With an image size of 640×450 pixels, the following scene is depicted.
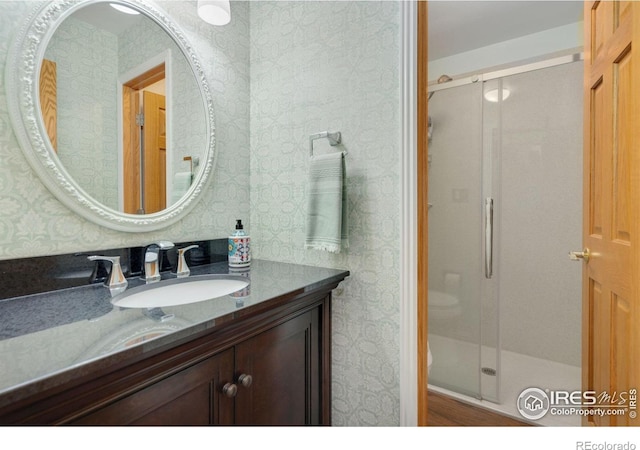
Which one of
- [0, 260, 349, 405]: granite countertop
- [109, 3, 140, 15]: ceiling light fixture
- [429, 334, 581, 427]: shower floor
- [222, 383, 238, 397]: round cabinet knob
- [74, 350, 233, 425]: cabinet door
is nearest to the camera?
[0, 260, 349, 405]: granite countertop

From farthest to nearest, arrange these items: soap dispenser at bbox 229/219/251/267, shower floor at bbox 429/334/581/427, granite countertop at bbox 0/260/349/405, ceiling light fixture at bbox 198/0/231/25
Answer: shower floor at bbox 429/334/581/427 < soap dispenser at bbox 229/219/251/267 < ceiling light fixture at bbox 198/0/231/25 < granite countertop at bbox 0/260/349/405

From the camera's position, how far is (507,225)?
223 cm

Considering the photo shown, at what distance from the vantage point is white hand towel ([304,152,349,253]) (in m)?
1.18

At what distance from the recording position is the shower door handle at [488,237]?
2.13 meters

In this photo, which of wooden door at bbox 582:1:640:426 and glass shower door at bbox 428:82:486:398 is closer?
wooden door at bbox 582:1:640:426

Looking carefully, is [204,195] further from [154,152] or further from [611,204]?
[611,204]

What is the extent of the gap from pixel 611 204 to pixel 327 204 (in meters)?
0.94

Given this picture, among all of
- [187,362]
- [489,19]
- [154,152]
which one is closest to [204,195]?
[154,152]

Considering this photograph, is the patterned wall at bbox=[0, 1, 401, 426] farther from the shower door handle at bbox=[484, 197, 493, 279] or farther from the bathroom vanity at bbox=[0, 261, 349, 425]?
the shower door handle at bbox=[484, 197, 493, 279]

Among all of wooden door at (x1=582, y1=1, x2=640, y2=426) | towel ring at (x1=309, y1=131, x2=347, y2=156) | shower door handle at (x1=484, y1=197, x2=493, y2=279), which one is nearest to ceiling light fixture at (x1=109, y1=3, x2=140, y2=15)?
towel ring at (x1=309, y1=131, x2=347, y2=156)

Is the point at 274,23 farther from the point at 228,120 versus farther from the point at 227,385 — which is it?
the point at 227,385

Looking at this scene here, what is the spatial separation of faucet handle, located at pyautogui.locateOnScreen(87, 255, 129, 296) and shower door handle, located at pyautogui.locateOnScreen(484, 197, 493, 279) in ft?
6.82

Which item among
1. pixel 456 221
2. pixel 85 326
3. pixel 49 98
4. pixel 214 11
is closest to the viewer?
pixel 85 326

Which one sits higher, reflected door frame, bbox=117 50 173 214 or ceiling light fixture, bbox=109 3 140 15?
ceiling light fixture, bbox=109 3 140 15
